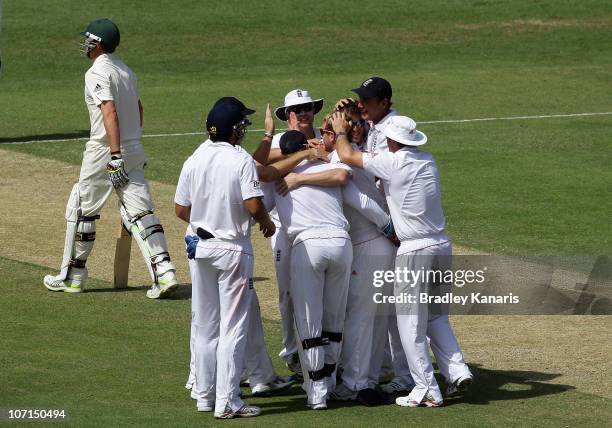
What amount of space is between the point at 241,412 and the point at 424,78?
1786 cm

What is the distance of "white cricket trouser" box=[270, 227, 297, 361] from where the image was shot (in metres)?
10.3

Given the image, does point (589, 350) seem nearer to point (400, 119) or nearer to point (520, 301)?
point (520, 301)

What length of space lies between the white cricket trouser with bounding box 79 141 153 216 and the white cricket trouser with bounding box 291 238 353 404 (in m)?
3.52

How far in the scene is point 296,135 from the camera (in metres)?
10.0

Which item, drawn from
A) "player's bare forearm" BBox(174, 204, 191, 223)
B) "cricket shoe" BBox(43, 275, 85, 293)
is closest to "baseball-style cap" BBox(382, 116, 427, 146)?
"player's bare forearm" BBox(174, 204, 191, 223)

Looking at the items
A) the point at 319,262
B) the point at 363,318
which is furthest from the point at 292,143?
the point at 363,318

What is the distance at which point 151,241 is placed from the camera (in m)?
13.0

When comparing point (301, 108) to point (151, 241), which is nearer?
point (301, 108)

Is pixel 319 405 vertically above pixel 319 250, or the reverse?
pixel 319 250

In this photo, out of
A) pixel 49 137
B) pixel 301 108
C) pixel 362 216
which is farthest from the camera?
pixel 49 137

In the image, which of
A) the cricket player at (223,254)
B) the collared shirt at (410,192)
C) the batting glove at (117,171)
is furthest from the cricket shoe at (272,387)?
the batting glove at (117,171)

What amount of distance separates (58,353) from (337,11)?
2258 centimetres

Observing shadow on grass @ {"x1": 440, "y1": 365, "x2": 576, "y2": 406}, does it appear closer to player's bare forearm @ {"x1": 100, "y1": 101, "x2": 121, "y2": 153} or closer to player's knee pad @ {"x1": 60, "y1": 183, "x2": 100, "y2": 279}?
player's bare forearm @ {"x1": 100, "y1": 101, "x2": 121, "y2": 153}

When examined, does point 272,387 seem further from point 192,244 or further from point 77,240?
point 77,240
